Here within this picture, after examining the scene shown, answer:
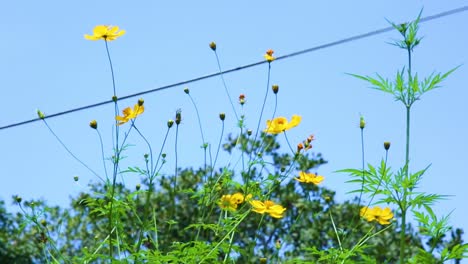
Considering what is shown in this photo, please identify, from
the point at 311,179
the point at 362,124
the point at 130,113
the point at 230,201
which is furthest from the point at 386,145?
the point at 130,113

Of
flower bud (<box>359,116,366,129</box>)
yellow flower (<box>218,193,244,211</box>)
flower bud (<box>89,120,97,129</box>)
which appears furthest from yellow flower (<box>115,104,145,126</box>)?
flower bud (<box>359,116,366,129</box>)

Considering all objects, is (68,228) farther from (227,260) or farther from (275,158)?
(227,260)

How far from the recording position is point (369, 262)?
215cm

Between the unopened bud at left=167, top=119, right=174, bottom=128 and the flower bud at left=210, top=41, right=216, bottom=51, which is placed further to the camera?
the flower bud at left=210, top=41, right=216, bottom=51

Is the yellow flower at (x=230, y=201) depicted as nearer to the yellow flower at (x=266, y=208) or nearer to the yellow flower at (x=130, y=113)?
the yellow flower at (x=266, y=208)

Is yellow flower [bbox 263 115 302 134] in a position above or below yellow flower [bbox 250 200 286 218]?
above

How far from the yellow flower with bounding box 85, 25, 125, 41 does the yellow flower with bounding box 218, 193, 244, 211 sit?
585 mm

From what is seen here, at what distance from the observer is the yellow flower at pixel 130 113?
96.7 inches

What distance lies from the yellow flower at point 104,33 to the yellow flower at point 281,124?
528mm

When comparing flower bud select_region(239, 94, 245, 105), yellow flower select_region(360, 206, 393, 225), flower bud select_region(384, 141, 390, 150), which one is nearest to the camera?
flower bud select_region(384, 141, 390, 150)

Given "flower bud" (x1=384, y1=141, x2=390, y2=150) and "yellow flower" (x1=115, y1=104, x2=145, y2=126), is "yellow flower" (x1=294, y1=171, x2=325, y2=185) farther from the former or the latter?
"yellow flower" (x1=115, y1=104, x2=145, y2=126)

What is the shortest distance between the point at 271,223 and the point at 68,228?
1793mm

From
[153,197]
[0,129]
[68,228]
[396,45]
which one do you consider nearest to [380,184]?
[396,45]

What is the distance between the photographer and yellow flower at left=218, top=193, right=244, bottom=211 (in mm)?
2602
